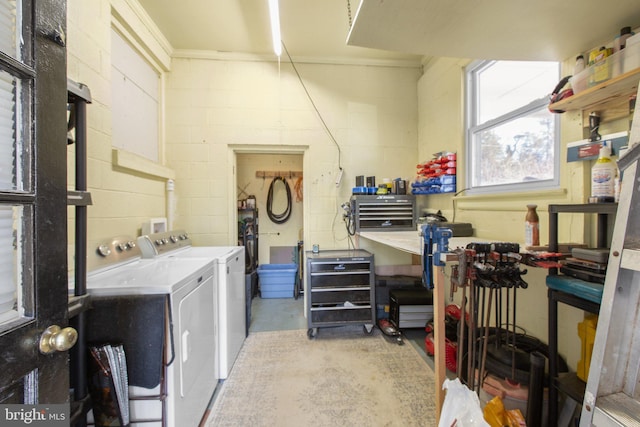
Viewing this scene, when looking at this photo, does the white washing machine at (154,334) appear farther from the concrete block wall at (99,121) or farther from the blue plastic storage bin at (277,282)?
the blue plastic storage bin at (277,282)

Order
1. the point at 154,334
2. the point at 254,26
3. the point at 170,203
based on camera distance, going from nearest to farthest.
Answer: the point at 154,334 → the point at 254,26 → the point at 170,203

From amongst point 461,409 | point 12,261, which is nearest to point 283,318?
point 461,409

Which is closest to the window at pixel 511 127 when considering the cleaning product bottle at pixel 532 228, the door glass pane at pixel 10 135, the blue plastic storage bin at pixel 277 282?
the cleaning product bottle at pixel 532 228

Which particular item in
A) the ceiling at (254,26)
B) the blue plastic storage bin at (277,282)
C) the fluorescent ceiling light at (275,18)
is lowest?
the blue plastic storage bin at (277,282)

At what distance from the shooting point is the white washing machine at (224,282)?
1951 millimetres

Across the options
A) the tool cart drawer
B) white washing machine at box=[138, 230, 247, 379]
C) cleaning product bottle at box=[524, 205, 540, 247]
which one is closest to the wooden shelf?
cleaning product bottle at box=[524, 205, 540, 247]

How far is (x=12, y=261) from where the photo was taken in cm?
60

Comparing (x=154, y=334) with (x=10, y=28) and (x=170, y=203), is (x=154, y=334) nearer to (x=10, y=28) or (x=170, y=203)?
(x=10, y=28)

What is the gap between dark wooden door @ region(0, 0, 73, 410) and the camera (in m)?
0.57

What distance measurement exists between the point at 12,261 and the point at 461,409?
1567 millimetres

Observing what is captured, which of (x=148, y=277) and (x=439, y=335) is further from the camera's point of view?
(x=148, y=277)

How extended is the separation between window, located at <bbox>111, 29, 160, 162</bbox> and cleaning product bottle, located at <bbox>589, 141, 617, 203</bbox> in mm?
3080

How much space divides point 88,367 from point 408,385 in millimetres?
1989

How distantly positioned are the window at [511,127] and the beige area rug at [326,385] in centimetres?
169
